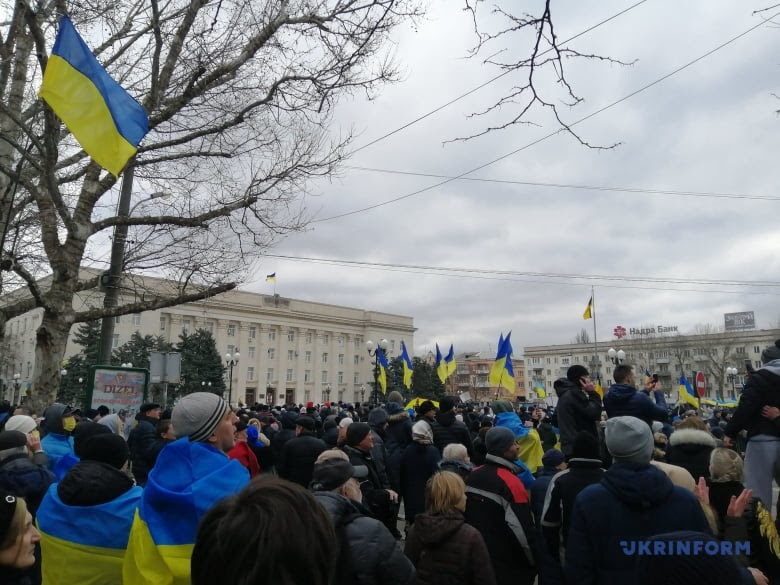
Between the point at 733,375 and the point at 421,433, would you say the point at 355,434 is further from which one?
the point at 733,375

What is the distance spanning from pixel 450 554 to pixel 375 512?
1.13 m

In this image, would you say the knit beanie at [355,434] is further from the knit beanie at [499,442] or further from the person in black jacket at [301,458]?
the knit beanie at [499,442]

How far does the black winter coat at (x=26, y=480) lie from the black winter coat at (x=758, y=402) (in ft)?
18.0

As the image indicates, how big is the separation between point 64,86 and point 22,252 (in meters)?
10.8

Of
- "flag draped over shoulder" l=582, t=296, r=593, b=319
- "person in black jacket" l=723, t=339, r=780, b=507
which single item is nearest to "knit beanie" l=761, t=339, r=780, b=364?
"person in black jacket" l=723, t=339, r=780, b=507

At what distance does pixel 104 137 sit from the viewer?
20.3ft

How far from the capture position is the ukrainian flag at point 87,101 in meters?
6.11

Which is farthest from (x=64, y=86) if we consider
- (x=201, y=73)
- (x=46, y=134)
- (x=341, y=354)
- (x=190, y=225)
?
(x=341, y=354)

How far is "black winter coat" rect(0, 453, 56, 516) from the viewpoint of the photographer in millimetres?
4066

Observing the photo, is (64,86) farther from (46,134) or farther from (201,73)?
(201,73)

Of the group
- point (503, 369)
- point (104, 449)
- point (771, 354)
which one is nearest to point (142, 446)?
point (104, 449)

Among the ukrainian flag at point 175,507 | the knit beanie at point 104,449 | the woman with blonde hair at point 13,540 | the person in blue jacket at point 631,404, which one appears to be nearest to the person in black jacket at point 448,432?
the person in blue jacket at point 631,404

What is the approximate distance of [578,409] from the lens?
6047 mm

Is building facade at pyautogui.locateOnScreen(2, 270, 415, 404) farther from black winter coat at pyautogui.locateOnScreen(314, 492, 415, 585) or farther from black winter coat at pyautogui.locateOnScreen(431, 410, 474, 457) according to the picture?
black winter coat at pyautogui.locateOnScreen(314, 492, 415, 585)
